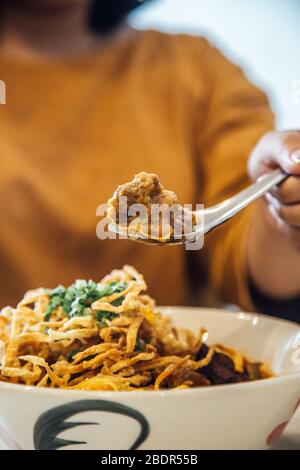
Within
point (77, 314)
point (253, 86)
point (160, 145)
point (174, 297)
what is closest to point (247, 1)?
point (253, 86)

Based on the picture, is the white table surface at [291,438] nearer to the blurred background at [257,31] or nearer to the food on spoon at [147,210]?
the food on spoon at [147,210]

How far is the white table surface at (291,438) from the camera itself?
14.7 inches

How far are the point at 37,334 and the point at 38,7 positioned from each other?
582 millimetres

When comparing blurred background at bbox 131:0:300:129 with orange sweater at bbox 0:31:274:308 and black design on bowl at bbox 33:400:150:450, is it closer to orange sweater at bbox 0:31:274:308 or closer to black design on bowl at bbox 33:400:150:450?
orange sweater at bbox 0:31:274:308

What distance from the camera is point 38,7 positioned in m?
0.83

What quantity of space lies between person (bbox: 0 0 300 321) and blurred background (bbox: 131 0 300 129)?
0.04 meters

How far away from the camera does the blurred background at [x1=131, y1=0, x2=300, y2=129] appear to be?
601mm

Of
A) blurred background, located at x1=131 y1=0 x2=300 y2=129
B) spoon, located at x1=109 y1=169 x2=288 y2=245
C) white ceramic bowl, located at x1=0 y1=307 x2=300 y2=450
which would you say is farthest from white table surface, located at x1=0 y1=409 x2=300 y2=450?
blurred background, located at x1=131 y1=0 x2=300 y2=129

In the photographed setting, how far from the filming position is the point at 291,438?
1.27 ft

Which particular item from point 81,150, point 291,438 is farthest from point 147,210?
point 81,150

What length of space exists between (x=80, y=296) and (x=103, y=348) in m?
0.05

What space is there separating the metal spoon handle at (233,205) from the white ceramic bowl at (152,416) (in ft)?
0.39
